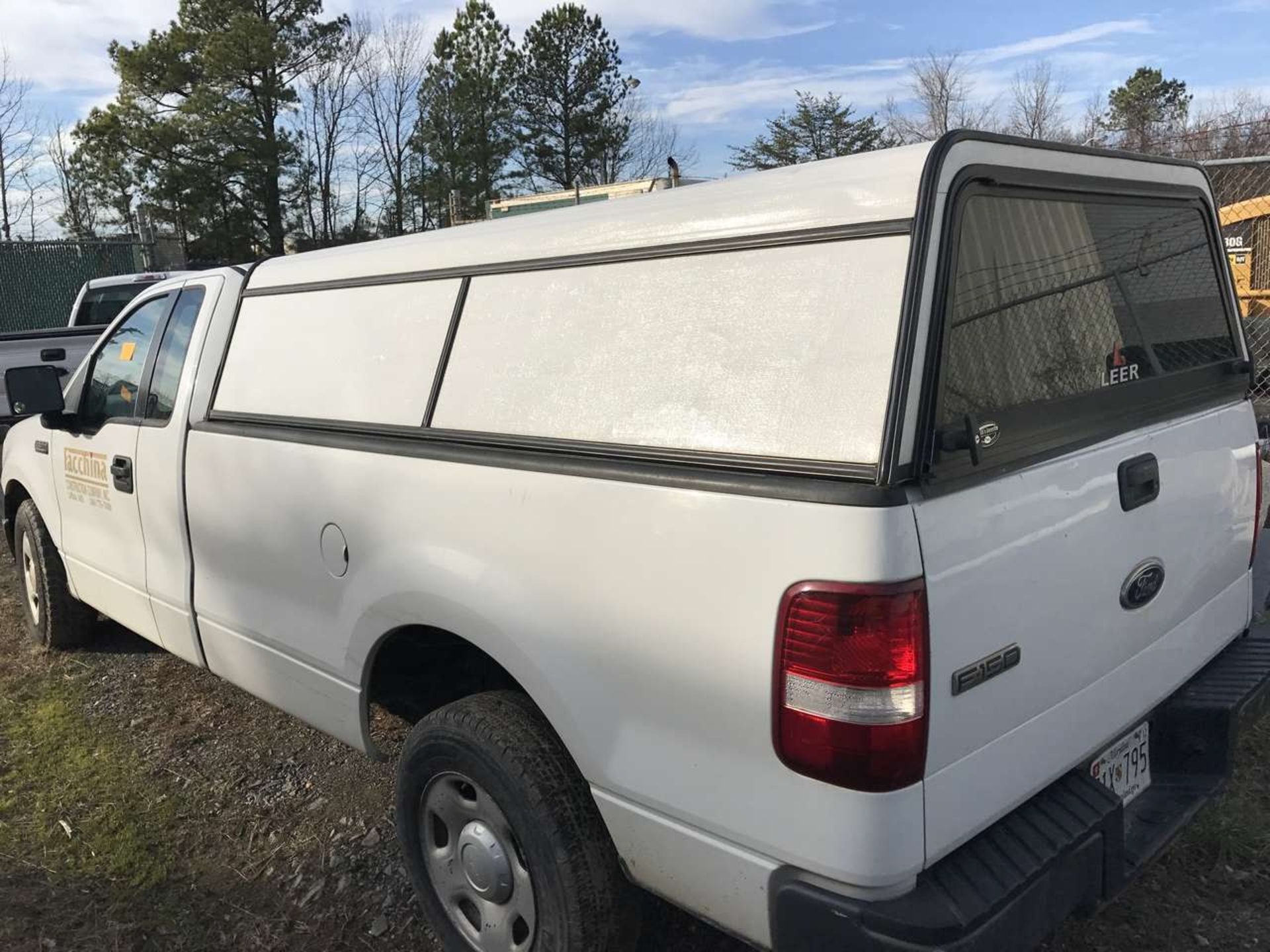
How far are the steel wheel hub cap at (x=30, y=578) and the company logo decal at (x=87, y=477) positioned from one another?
0.81 metres

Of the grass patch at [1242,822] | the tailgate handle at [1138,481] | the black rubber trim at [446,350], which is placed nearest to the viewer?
the tailgate handle at [1138,481]

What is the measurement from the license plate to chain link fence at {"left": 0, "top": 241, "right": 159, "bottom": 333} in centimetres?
2112

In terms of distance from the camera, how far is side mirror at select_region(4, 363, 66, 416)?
398 centimetres

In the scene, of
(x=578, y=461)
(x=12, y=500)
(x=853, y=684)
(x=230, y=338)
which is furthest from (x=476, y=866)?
(x=12, y=500)

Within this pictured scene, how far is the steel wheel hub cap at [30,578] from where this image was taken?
16.1ft

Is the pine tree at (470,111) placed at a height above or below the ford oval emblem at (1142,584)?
above

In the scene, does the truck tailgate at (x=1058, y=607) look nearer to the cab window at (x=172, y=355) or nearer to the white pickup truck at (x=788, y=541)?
the white pickup truck at (x=788, y=541)

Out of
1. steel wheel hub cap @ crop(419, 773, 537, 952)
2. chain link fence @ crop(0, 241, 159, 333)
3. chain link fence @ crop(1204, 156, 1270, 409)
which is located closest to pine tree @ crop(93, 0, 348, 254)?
chain link fence @ crop(0, 241, 159, 333)

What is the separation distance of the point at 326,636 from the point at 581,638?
112 centimetres

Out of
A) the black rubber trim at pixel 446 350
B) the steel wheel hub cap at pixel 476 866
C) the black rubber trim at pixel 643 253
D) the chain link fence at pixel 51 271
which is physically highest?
the chain link fence at pixel 51 271

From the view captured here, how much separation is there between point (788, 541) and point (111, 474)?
3.17m

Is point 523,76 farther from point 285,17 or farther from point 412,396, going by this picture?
point 412,396

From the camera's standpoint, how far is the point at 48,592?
4.76 m

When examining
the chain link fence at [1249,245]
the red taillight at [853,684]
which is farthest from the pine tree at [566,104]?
the red taillight at [853,684]
